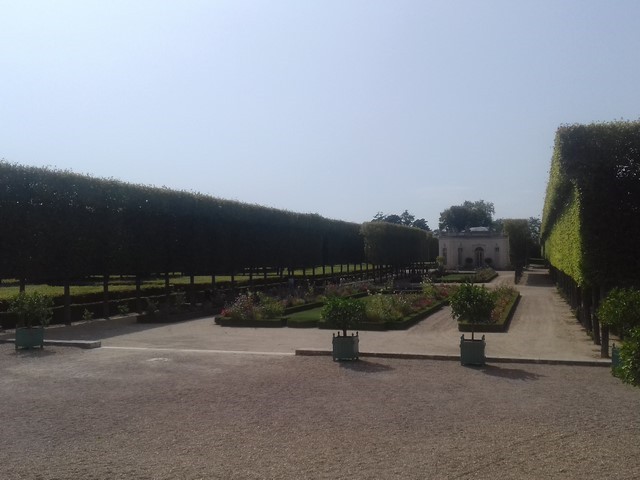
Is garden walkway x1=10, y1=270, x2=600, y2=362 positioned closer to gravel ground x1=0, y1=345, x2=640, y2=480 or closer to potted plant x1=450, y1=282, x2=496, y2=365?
potted plant x1=450, y1=282, x2=496, y2=365

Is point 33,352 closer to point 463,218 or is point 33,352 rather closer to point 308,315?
point 308,315

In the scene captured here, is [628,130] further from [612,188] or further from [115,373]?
[115,373]

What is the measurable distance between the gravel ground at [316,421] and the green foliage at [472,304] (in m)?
1.11

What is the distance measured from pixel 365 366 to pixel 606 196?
6729 mm

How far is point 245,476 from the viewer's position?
6629 millimetres

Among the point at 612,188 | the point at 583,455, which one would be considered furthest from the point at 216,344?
the point at 583,455

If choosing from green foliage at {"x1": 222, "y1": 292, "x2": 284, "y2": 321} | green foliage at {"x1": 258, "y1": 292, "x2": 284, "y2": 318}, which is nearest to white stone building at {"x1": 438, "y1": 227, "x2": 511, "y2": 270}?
green foliage at {"x1": 258, "y1": 292, "x2": 284, "y2": 318}

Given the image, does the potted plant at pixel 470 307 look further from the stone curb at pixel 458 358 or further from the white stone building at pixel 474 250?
the white stone building at pixel 474 250

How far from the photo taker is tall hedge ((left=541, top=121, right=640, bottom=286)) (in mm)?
14664

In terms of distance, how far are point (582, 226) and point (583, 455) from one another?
897 cm

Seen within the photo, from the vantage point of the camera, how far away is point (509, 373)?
12.5 m

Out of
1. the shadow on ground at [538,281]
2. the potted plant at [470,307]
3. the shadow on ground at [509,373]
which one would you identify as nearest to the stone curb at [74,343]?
the potted plant at [470,307]

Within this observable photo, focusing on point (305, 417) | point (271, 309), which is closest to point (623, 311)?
point (305, 417)

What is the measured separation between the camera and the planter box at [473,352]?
1335cm
